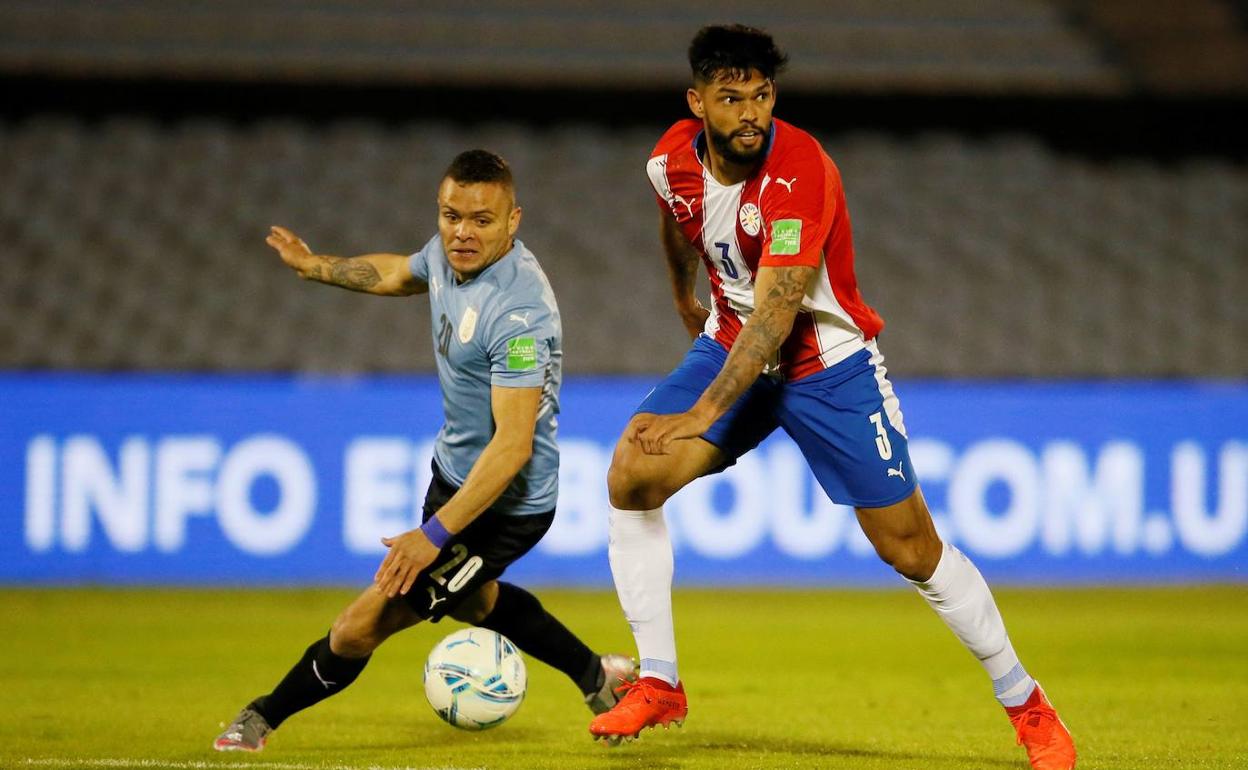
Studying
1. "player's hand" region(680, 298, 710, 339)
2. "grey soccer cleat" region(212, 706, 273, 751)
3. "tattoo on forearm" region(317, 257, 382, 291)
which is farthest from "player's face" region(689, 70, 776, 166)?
"grey soccer cleat" region(212, 706, 273, 751)

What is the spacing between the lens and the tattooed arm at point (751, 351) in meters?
4.41

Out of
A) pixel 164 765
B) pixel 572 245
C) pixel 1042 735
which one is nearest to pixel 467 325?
pixel 164 765

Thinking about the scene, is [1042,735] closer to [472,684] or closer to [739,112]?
[472,684]

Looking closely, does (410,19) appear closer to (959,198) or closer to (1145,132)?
(959,198)

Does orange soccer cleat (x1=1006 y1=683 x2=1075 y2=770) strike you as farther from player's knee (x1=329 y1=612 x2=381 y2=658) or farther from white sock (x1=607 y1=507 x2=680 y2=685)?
player's knee (x1=329 y1=612 x2=381 y2=658)

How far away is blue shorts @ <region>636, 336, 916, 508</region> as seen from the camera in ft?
15.9

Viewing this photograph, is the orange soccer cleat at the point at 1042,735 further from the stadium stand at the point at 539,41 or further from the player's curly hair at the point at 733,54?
the stadium stand at the point at 539,41

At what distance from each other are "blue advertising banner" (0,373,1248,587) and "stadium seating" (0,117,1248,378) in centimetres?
189

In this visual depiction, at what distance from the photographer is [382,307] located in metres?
12.8

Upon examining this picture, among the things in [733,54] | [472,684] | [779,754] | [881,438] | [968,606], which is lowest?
[779,754]

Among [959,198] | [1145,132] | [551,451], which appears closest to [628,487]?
[551,451]

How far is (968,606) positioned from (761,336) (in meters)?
1.08

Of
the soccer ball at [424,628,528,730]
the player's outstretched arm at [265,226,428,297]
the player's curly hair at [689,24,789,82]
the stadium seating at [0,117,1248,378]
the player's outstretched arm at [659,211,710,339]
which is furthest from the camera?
the stadium seating at [0,117,1248,378]

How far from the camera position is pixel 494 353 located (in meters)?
4.91
